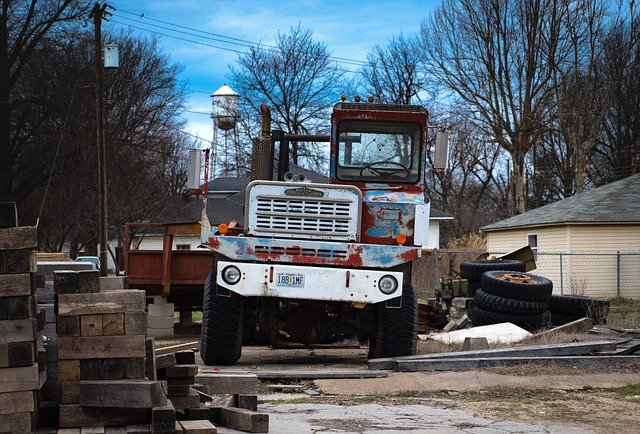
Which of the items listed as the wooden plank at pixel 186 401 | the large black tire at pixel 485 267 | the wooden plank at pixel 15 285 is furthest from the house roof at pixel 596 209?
the wooden plank at pixel 15 285

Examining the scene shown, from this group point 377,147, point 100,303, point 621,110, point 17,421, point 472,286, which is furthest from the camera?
point 621,110

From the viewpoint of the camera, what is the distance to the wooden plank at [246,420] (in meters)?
7.62

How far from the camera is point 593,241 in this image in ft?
116

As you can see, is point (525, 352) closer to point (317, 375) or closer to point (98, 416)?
point (317, 375)

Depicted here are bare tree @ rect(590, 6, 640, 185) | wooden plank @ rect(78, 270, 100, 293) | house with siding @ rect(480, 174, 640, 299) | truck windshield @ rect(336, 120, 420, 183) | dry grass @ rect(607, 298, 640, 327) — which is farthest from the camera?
bare tree @ rect(590, 6, 640, 185)

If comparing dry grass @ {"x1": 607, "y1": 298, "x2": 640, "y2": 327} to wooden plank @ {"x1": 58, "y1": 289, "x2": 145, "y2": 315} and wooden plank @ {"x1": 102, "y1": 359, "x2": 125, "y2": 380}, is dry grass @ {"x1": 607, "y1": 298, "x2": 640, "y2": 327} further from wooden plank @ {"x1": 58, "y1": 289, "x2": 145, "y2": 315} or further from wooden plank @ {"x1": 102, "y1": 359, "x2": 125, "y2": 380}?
wooden plank @ {"x1": 102, "y1": 359, "x2": 125, "y2": 380}

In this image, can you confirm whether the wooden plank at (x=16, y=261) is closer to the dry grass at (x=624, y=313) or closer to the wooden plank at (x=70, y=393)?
the wooden plank at (x=70, y=393)

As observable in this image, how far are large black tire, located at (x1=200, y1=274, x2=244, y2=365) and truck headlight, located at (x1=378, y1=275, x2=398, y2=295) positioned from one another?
184cm

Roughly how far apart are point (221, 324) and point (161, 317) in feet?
26.9

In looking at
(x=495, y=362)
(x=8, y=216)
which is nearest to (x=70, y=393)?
(x=8, y=216)

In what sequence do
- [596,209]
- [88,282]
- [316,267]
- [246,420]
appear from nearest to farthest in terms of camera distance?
1. [88,282]
2. [246,420]
3. [316,267]
4. [596,209]

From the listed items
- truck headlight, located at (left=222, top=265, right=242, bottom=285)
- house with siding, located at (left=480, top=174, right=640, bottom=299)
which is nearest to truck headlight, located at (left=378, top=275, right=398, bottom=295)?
truck headlight, located at (left=222, top=265, right=242, bottom=285)

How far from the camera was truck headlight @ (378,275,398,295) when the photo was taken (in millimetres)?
12719

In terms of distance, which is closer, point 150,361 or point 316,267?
point 150,361
